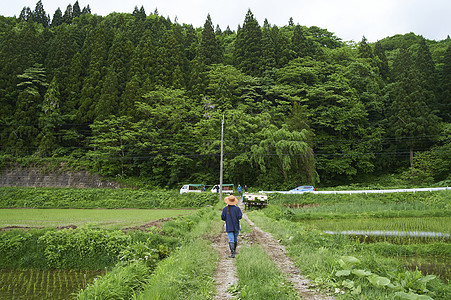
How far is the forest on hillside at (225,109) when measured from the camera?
116ft

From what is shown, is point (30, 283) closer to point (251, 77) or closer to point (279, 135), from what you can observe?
point (279, 135)

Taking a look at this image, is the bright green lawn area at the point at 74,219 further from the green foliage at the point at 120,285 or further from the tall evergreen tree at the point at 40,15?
the tall evergreen tree at the point at 40,15

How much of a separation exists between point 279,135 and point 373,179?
55.4 ft

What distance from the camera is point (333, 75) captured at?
4516cm

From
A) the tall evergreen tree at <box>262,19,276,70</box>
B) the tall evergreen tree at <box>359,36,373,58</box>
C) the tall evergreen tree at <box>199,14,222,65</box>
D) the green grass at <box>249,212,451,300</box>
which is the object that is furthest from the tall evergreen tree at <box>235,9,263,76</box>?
the green grass at <box>249,212,451,300</box>

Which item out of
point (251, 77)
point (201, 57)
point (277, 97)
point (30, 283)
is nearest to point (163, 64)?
point (201, 57)

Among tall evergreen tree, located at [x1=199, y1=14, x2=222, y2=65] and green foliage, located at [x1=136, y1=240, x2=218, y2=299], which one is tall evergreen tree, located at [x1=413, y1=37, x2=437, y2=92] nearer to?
tall evergreen tree, located at [x1=199, y1=14, x2=222, y2=65]

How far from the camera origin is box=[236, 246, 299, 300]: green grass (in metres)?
4.34

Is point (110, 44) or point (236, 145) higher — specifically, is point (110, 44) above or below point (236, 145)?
above

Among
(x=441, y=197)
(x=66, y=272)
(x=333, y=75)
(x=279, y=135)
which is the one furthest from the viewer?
(x=333, y=75)

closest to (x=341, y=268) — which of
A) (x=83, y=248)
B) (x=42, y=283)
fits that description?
(x=42, y=283)

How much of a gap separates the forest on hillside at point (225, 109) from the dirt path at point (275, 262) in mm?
22748

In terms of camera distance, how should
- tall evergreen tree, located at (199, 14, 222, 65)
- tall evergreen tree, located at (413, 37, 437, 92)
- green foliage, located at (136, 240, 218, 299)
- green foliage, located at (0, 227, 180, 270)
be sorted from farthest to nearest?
tall evergreen tree, located at (199, 14, 222, 65), tall evergreen tree, located at (413, 37, 437, 92), green foliage, located at (0, 227, 180, 270), green foliage, located at (136, 240, 218, 299)

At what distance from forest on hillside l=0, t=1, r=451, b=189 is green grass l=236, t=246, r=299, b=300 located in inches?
1030
